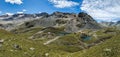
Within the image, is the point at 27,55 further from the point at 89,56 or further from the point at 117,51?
the point at 117,51

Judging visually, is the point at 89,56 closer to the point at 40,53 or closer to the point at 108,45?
the point at 108,45

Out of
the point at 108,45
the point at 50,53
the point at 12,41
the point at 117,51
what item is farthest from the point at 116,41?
the point at 12,41

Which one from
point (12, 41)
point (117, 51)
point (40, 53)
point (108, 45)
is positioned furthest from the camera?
point (12, 41)

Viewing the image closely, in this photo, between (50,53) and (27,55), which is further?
(50,53)

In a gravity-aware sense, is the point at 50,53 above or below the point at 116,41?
below

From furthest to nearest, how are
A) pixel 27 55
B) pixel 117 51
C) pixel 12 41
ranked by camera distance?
pixel 12 41
pixel 27 55
pixel 117 51

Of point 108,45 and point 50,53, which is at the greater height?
point 108,45

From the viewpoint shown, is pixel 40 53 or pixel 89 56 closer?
pixel 89 56

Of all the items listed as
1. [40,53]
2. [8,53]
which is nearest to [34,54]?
[40,53]

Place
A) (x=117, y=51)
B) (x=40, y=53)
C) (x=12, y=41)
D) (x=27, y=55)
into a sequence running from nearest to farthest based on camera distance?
Result: (x=117, y=51) → (x=27, y=55) → (x=40, y=53) → (x=12, y=41)
